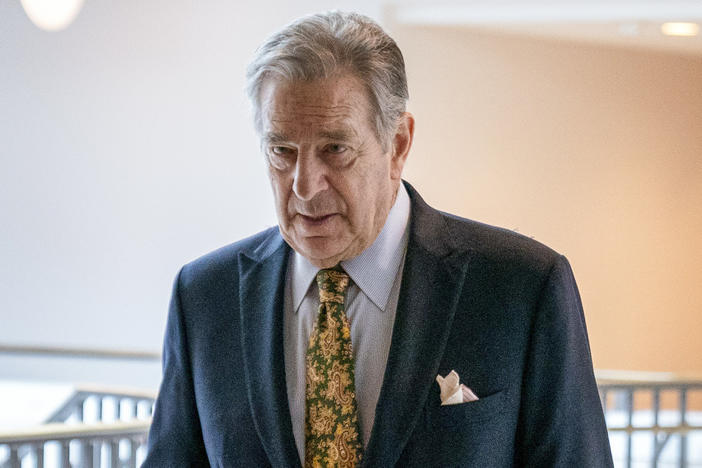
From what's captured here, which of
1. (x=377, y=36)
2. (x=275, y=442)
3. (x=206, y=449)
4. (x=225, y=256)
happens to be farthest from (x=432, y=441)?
(x=377, y=36)

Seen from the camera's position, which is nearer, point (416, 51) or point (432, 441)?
point (432, 441)

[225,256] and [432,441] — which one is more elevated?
[225,256]

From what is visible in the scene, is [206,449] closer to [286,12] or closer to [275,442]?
[275,442]

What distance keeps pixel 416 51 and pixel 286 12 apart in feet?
3.92

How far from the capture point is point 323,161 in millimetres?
1365

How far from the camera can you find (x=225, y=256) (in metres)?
1.67

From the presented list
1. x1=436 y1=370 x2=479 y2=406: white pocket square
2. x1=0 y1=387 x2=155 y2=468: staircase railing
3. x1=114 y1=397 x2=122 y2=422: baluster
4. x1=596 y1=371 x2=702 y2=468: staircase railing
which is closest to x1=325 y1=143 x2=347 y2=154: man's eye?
x1=436 y1=370 x2=479 y2=406: white pocket square

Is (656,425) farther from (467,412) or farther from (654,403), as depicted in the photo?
(467,412)

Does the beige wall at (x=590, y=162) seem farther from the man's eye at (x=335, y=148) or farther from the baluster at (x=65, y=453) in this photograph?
the man's eye at (x=335, y=148)

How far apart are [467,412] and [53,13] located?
22.4ft

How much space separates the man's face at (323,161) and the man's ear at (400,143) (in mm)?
42

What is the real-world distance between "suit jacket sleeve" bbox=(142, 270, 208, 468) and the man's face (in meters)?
0.36

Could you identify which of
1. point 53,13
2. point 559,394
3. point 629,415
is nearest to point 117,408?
point 629,415

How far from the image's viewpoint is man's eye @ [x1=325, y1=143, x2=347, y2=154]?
1361mm
